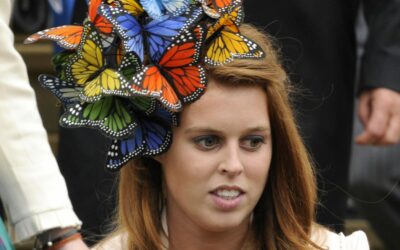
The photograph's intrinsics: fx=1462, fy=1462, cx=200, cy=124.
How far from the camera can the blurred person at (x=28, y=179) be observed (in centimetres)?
373

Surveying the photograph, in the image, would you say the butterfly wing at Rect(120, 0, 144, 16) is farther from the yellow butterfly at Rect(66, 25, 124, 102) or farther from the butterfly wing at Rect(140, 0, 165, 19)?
the yellow butterfly at Rect(66, 25, 124, 102)

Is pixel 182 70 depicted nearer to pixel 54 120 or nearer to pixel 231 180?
pixel 231 180

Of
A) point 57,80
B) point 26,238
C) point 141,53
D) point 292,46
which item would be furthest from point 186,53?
point 292,46

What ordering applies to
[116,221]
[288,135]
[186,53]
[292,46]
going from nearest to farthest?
[186,53] < [288,135] < [116,221] < [292,46]

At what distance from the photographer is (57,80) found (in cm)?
418

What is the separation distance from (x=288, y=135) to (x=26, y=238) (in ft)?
3.15

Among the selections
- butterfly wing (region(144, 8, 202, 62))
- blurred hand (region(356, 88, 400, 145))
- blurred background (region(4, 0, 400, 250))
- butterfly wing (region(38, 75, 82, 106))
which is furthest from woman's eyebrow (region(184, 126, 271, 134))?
blurred background (region(4, 0, 400, 250))

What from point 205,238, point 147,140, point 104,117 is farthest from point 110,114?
point 205,238

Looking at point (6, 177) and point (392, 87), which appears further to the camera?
point (392, 87)

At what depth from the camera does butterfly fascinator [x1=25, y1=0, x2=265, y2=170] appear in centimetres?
402

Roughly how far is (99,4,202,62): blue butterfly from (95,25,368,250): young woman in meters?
0.17

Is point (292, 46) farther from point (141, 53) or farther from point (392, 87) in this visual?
point (141, 53)

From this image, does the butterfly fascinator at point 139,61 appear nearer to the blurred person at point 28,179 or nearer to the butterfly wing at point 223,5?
the butterfly wing at point 223,5

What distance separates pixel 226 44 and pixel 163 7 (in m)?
0.21
